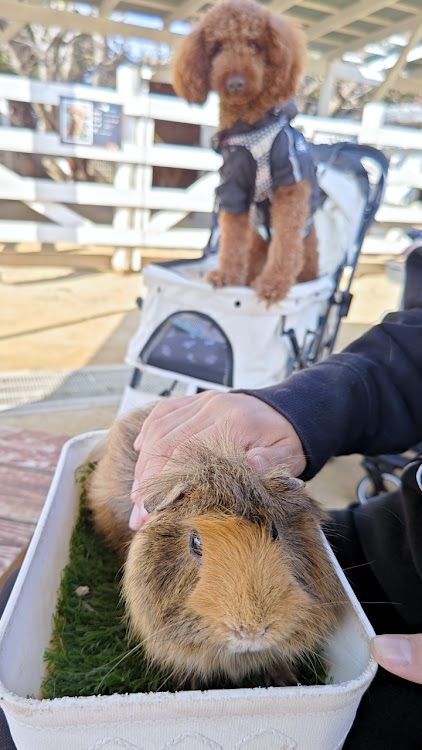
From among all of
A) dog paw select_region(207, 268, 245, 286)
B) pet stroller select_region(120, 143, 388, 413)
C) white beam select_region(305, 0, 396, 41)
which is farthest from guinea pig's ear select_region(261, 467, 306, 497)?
white beam select_region(305, 0, 396, 41)

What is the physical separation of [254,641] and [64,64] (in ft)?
35.1

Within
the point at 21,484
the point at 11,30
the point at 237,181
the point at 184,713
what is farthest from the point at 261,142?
Answer: the point at 11,30

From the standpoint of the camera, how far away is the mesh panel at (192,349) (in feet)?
7.54

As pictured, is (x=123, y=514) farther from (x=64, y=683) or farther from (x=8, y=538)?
(x=8, y=538)

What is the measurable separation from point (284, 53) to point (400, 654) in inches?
83.6

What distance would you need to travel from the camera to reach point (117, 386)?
3355 millimetres

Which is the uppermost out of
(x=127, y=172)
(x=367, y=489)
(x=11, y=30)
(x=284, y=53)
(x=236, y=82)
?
(x=11, y=30)

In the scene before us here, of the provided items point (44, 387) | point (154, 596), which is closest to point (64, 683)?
point (154, 596)

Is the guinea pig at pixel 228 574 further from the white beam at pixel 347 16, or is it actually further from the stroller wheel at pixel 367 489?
the white beam at pixel 347 16

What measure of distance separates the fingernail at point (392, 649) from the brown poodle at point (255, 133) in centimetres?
167

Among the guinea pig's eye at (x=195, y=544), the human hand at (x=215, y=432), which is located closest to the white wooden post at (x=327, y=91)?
the human hand at (x=215, y=432)

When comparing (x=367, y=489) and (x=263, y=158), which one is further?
(x=367, y=489)

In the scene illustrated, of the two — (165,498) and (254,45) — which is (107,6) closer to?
(254,45)

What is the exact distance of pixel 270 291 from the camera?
7.11ft
